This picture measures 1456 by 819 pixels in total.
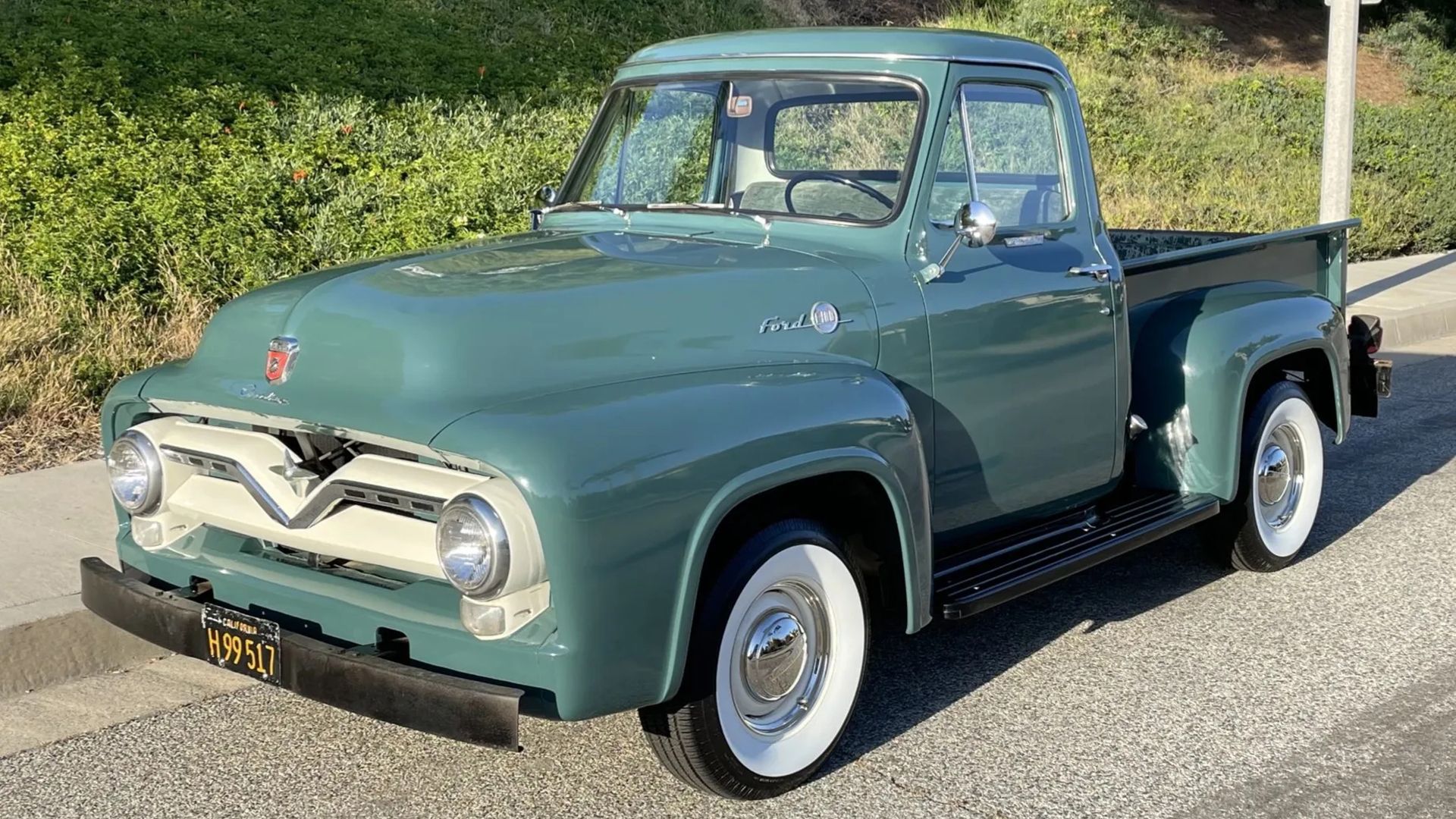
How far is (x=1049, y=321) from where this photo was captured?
189 inches

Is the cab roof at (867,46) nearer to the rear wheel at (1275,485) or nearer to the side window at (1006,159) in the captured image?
the side window at (1006,159)

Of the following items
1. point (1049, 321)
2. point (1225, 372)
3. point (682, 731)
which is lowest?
point (682, 731)

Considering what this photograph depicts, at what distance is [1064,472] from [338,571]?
2377mm

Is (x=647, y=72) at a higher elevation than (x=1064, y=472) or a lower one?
higher

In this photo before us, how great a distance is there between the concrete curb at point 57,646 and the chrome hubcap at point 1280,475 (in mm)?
4117

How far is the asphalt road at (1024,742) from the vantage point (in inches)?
155

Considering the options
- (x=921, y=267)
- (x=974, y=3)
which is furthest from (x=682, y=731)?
(x=974, y=3)

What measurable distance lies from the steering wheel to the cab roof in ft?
Answer: 1.22

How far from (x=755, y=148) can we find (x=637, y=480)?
1.92m

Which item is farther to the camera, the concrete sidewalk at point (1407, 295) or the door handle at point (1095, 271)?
the concrete sidewalk at point (1407, 295)

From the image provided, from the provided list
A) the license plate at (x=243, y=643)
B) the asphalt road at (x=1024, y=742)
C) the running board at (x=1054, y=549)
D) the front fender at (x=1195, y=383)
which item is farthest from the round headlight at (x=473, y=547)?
the front fender at (x=1195, y=383)

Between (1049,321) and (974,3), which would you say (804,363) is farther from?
(974,3)

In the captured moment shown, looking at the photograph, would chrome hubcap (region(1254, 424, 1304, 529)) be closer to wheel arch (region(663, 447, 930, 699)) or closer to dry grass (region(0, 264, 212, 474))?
wheel arch (region(663, 447, 930, 699))

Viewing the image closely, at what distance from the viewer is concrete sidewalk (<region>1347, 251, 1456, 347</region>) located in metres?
11.6
